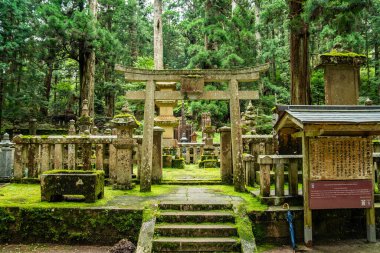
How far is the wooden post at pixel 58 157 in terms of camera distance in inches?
348

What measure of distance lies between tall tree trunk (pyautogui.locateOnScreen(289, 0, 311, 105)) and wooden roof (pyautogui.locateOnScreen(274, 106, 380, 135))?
3.14 meters

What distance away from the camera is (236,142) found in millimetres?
8266

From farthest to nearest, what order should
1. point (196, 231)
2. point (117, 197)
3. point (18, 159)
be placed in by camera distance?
1. point (18, 159)
2. point (117, 197)
3. point (196, 231)

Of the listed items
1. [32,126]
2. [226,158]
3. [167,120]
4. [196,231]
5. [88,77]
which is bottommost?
[196,231]

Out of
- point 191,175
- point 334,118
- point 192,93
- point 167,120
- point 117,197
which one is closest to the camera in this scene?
point 334,118

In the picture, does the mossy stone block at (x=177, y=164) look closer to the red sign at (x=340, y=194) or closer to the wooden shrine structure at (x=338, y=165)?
the wooden shrine structure at (x=338, y=165)

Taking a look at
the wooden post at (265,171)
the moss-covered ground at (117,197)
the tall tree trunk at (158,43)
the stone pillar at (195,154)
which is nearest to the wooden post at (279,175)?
the wooden post at (265,171)

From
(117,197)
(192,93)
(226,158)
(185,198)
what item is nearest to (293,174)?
(185,198)

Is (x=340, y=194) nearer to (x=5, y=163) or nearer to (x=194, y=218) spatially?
(x=194, y=218)

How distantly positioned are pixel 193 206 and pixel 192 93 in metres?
3.16

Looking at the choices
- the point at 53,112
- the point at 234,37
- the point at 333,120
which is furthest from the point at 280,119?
the point at 53,112

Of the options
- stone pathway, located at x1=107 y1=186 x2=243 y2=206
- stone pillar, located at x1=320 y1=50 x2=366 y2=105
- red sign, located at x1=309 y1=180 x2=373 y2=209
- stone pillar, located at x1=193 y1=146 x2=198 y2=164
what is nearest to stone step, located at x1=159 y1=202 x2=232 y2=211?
stone pathway, located at x1=107 y1=186 x2=243 y2=206

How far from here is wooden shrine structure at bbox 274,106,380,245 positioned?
229 inches

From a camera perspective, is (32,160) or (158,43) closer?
(32,160)
